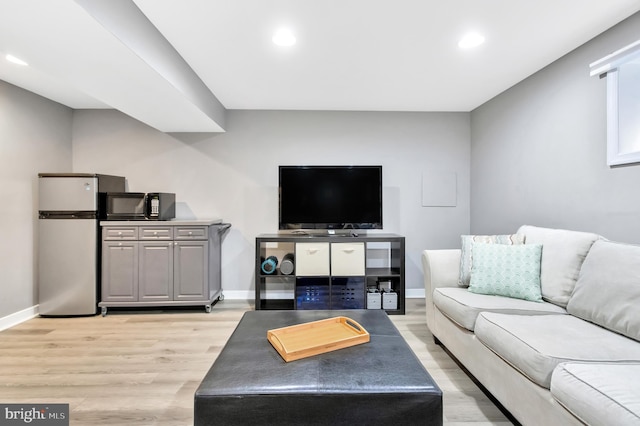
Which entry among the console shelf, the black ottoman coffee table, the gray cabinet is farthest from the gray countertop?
the black ottoman coffee table

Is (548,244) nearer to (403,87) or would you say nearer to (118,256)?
(403,87)

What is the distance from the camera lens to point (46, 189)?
3.02m

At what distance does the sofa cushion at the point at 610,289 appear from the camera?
1.45 metres

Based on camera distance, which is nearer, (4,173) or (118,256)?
(4,173)

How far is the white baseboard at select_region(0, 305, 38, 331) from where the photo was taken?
2.79 metres

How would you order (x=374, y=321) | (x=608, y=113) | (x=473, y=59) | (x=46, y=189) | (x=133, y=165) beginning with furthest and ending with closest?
1. (x=133, y=165)
2. (x=46, y=189)
3. (x=473, y=59)
4. (x=608, y=113)
5. (x=374, y=321)

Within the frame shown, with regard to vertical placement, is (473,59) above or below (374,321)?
above

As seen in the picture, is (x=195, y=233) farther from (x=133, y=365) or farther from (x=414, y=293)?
(x=414, y=293)

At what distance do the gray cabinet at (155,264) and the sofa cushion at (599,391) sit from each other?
3.00 meters

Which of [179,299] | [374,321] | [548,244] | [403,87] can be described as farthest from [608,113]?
[179,299]

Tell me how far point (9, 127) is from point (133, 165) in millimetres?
1088

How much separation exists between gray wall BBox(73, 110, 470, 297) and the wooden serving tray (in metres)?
2.12

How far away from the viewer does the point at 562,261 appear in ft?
6.39

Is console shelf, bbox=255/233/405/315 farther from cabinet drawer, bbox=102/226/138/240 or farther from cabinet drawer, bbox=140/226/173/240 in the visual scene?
cabinet drawer, bbox=102/226/138/240
